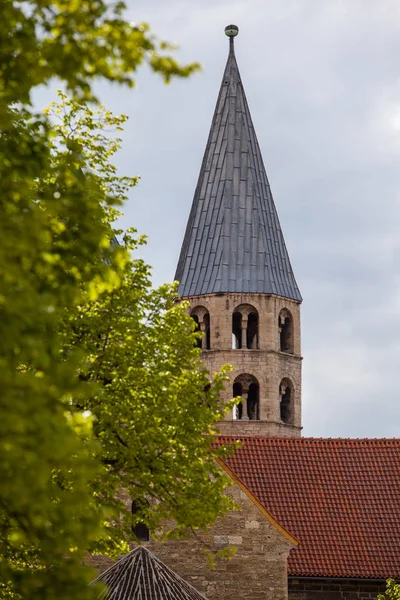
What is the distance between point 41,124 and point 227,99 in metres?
50.4

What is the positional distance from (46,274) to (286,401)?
166 feet

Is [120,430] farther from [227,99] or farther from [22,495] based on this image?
[227,99]

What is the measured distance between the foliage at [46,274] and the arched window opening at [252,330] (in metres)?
48.2

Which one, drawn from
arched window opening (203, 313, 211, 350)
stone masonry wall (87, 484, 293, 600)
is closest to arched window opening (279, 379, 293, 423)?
arched window opening (203, 313, 211, 350)

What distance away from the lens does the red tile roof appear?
32.3 meters

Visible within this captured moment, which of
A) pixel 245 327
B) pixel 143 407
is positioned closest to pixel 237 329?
pixel 245 327

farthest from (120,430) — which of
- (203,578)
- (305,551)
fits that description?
(305,551)

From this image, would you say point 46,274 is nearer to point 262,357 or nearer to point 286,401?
point 262,357

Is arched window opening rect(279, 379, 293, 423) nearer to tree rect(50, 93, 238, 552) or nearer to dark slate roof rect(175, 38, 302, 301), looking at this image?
dark slate roof rect(175, 38, 302, 301)

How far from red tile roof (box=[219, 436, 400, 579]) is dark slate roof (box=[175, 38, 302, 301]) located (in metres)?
21.6

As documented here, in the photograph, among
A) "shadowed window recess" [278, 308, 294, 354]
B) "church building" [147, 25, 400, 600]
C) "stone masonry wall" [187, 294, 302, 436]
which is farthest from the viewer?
"shadowed window recess" [278, 308, 294, 354]

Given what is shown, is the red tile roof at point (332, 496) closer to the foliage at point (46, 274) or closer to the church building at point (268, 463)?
the church building at point (268, 463)

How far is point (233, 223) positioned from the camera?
58.6m

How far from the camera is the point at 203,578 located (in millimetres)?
29500
